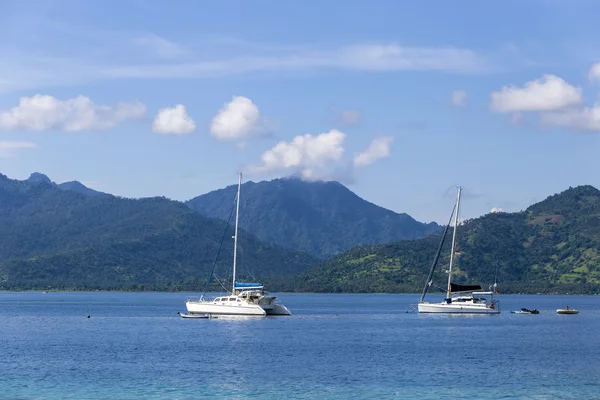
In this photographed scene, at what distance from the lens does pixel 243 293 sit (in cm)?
13975

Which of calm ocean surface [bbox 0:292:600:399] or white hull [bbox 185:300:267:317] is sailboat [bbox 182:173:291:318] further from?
calm ocean surface [bbox 0:292:600:399]

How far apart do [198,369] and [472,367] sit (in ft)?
75.2

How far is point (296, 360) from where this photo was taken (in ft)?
281

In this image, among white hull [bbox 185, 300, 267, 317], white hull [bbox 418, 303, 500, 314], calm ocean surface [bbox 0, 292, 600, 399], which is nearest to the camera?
calm ocean surface [bbox 0, 292, 600, 399]

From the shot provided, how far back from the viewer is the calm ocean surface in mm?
66312

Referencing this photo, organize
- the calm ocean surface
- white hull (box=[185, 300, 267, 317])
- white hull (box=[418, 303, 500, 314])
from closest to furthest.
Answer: the calm ocean surface, white hull (box=[185, 300, 267, 317]), white hull (box=[418, 303, 500, 314])

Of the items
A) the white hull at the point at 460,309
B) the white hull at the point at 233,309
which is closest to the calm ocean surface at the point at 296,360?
the white hull at the point at 233,309

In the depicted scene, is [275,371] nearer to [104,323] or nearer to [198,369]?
[198,369]

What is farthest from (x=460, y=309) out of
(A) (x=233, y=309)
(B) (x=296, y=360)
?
(B) (x=296, y=360)

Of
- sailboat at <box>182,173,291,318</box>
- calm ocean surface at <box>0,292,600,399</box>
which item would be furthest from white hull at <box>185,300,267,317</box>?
calm ocean surface at <box>0,292,600,399</box>

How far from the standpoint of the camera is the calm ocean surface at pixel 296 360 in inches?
Answer: 2611

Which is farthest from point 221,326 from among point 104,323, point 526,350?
point 526,350

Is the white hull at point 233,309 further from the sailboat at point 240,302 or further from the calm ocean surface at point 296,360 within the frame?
the calm ocean surface at point 296,360

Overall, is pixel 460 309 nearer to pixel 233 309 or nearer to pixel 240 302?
pixel 240 302
